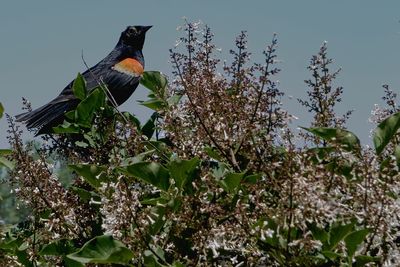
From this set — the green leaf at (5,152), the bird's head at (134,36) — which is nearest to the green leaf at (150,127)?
the green leaf at (5,152)

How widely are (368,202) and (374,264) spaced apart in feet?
0.73

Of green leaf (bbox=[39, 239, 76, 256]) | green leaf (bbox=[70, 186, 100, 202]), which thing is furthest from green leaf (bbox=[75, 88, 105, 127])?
green leaf (bbox=[39, 239, 76, 256])

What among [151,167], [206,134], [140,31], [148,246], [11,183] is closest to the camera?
[148,246]

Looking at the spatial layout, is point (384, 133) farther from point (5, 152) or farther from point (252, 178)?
point (5, 152)

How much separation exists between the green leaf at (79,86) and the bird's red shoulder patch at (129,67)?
5371mm

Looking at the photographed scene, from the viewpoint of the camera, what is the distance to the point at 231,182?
221 centimetres

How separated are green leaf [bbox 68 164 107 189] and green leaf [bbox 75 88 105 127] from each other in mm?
734

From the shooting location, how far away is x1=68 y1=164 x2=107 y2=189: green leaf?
2531 mm

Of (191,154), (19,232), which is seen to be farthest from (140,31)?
(191,154)

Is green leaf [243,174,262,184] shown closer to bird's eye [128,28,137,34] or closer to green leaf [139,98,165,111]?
green leaf [139,98,165,111]

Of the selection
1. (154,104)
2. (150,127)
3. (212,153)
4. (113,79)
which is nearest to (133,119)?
(150,127)

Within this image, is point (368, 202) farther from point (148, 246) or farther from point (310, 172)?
point (148, 246)

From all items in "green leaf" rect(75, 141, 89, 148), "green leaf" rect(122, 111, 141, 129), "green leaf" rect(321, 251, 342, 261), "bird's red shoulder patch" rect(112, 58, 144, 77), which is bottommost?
"green leaf" rect(321, 251, 342, 261)

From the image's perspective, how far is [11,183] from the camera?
3.08 m
